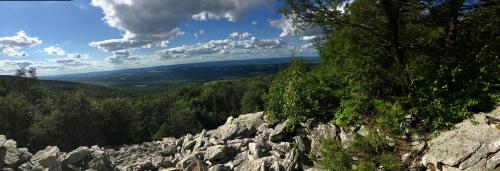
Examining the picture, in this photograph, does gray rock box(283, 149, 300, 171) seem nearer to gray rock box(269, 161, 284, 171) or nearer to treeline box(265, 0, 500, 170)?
gray rock box(269, 161, 284, 171)

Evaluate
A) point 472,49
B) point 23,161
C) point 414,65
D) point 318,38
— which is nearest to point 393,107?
point 414,65

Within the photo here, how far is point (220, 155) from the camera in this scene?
665 inches

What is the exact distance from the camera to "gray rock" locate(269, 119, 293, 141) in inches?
721

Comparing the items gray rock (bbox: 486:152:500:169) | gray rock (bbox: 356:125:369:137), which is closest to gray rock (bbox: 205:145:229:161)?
gray rock (bbox: 356:125:369:137)

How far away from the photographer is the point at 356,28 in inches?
574

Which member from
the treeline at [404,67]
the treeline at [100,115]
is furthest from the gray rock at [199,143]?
the treeline at [100,115]

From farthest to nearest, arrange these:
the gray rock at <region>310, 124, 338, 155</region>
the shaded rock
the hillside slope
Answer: the gray rock at <region>310, 124, 338, 155</region>
the shaded rock
the hillside slope

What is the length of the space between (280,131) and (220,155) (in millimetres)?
3503

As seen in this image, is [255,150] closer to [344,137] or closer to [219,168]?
[219,168]

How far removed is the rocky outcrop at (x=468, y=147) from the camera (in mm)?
10969

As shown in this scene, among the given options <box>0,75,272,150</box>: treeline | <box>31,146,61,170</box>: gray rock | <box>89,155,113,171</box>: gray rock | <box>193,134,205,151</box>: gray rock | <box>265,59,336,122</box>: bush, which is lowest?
<box>0,75,272,150</box>: treeline

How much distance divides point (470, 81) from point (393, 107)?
113 inches

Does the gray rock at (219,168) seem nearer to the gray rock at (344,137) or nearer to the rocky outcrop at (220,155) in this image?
the rocky outcrop at (220,155)

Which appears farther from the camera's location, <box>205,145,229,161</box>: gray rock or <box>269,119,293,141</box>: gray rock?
<box>269,119,293,141</box>: gray rock
